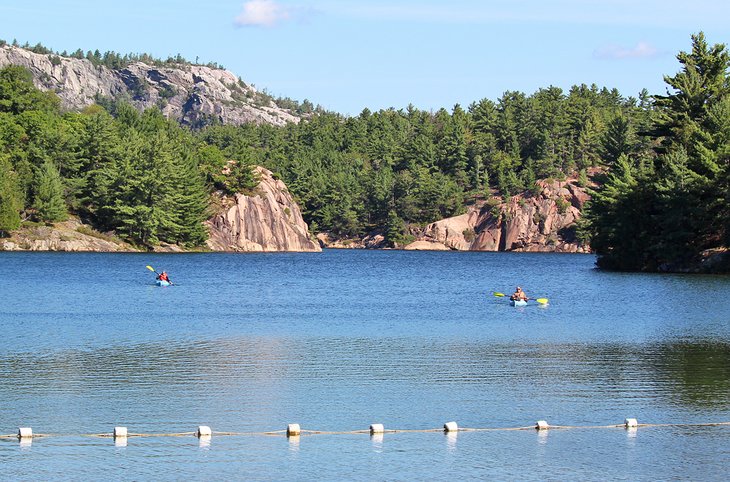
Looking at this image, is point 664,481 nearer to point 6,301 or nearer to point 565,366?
point 565,366

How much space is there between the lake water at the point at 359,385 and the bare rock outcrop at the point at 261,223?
89899 mm

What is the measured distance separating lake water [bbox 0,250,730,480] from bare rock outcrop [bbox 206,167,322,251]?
89.9 metres

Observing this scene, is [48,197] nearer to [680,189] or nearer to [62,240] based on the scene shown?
[62,240]

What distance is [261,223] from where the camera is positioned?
17400 cm

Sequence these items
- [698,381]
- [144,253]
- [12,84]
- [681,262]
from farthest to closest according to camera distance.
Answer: [12,84], [144,253], [681,262], [698,381]

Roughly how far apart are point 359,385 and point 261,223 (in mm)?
138828

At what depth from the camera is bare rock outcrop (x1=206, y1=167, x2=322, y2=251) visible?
16738cm

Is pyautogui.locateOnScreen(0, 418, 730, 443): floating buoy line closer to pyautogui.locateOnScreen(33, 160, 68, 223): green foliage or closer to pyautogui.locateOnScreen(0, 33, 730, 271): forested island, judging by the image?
pyautogui.locateOnScreen(0, 33, 730, 271): forested island

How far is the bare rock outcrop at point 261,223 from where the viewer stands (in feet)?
549

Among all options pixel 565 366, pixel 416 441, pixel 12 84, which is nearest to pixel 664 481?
pixel 416 441

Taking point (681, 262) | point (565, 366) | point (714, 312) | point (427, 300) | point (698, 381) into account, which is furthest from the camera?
point (681, 262)

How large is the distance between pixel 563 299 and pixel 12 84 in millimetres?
111264

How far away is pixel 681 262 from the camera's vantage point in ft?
352

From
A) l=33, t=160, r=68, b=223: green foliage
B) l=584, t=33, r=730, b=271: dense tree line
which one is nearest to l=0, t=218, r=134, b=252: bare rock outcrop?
l=33, t=160, r=68, b=223: green foliage
